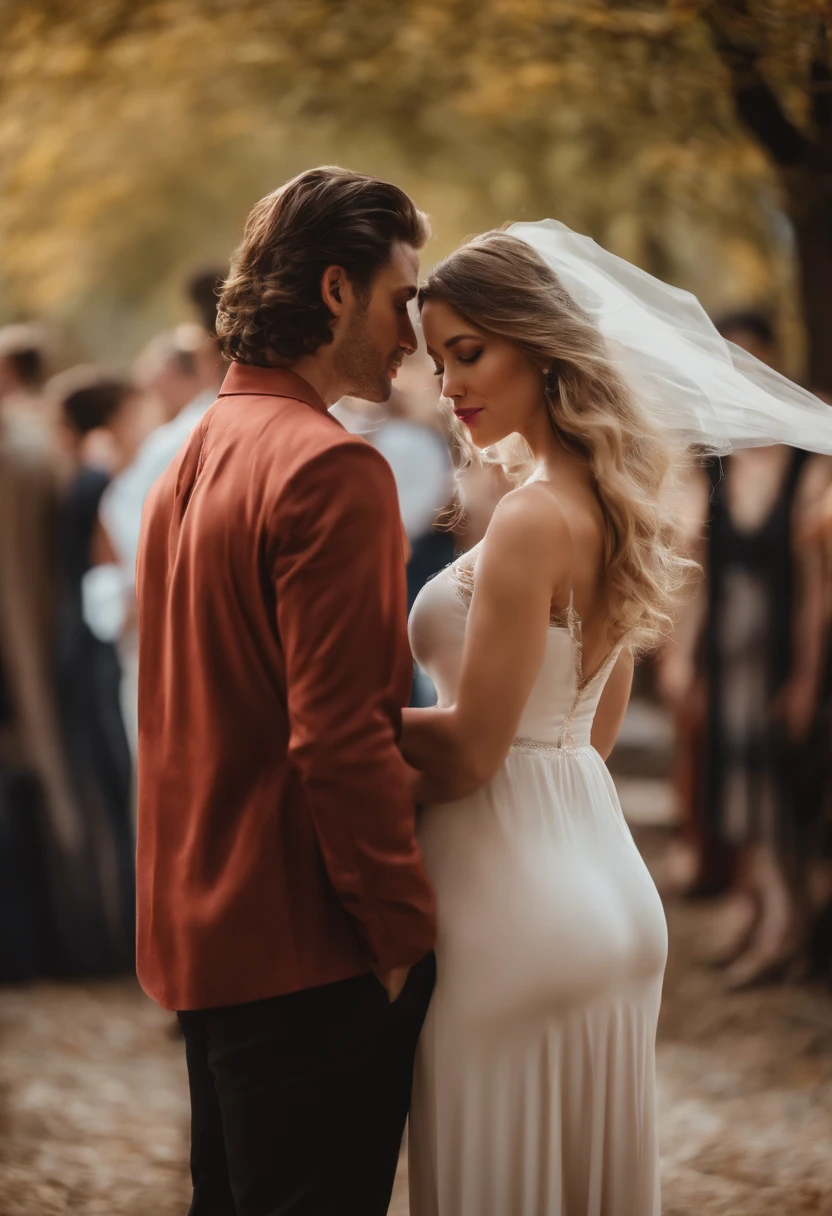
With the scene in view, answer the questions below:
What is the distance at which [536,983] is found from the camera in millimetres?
2227

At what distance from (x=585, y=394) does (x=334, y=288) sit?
49cm

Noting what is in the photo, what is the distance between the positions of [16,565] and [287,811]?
351 cm

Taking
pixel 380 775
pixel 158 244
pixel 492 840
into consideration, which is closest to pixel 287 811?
pixel 380 775

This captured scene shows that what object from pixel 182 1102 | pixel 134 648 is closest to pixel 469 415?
pixel 182 1102

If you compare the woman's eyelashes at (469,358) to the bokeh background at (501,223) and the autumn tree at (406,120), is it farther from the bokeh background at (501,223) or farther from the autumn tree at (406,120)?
the autumn tree at (406,120)

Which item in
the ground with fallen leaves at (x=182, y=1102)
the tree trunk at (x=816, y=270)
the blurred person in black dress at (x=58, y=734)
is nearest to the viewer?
the ground with fallen leaves at (x=182, y=1102)

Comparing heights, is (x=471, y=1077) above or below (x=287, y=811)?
below

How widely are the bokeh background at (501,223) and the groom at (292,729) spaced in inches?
31.9

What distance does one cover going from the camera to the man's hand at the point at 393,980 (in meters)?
2.08

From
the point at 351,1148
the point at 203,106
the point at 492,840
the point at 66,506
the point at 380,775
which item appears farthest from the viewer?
the point at 203,106

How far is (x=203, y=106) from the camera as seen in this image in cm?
796

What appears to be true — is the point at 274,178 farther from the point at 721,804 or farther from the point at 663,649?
the point at 721,804

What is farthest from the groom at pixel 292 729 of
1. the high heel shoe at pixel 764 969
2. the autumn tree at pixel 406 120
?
the high heel shoe at pixel 764 969

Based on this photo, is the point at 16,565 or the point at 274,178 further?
the point at 274,178
